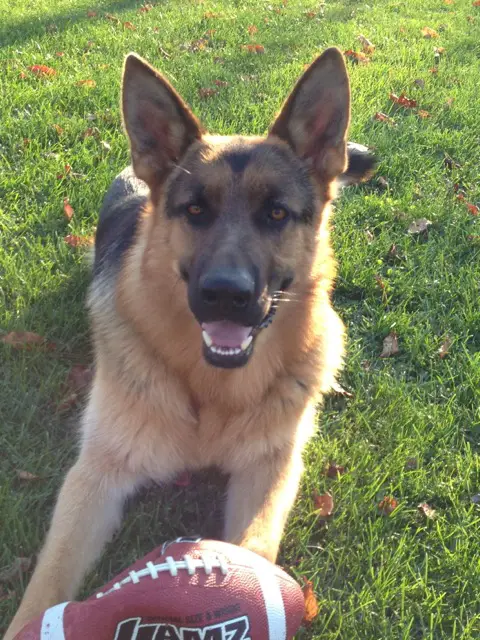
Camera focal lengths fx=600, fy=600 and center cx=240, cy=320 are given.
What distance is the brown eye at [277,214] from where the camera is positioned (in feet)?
9.76

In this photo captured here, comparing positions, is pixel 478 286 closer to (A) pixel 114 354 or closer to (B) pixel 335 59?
(B) pixel 335 59

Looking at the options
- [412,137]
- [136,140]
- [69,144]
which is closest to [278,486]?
[136,140]

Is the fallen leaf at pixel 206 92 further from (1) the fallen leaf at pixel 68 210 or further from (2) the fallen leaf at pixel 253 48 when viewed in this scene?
(1) the fallen leaf at pixel 68 210

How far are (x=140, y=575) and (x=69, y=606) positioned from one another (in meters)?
0.24

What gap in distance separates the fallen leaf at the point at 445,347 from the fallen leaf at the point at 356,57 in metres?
5.23

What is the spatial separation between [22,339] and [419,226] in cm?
327

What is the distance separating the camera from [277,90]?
22.0ft

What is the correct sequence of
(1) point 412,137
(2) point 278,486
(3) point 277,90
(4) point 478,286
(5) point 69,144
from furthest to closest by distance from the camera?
(3) point 277,90, (1) point 412,137, (5) point 69,144, (4) point 478,286, (2) point 278,486

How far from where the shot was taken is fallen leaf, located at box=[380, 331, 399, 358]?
13.0 feet

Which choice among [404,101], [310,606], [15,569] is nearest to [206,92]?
[404,101]

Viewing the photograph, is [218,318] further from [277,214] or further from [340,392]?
[340,392]

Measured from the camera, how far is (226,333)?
9.06ft

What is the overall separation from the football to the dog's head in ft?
2.94

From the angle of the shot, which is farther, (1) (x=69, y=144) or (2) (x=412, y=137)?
(2) (x=412, y=137)
